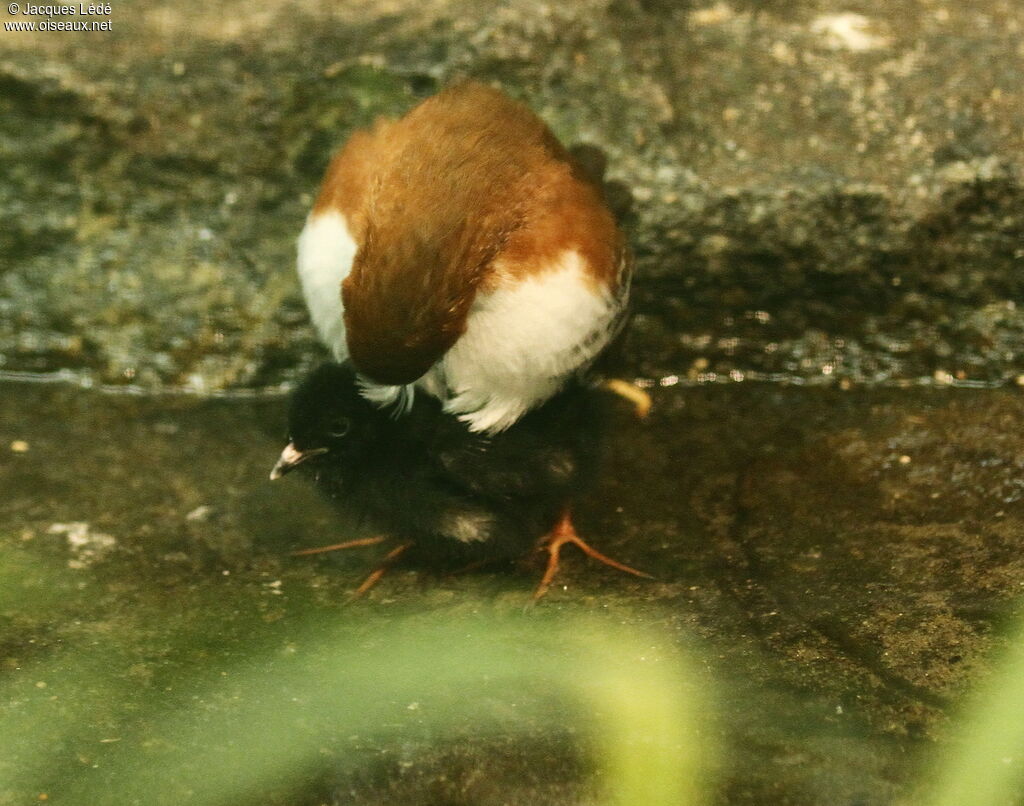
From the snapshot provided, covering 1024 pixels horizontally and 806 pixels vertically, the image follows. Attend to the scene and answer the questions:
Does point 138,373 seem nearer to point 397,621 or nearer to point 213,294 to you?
point 213,294

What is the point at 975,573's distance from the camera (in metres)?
2.66

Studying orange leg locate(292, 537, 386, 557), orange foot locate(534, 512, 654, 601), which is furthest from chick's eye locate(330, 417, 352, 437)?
orange foot locate(534, 512, 654, 601)

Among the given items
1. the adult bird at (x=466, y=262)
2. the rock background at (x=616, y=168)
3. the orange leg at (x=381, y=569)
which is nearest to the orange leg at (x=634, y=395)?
the rock background at (x=616, y=168)

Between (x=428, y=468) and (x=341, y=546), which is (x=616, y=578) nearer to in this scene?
(x=428, y=468)

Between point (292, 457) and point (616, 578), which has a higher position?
point (292, 457)

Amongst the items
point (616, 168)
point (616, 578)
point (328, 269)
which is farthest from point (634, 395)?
point (328, 269)

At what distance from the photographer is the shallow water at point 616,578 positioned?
217 centimetres

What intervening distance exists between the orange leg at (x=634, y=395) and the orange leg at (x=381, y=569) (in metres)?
0.95

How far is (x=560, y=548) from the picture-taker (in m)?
3.07

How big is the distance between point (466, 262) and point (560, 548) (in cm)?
92

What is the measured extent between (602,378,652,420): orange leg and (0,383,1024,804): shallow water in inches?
1.9

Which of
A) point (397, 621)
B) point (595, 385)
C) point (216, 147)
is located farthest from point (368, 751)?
point (216, 147)

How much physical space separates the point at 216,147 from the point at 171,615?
1.79 meters

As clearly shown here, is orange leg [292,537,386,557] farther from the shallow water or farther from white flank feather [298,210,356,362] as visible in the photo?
white flank feather [298,210,356,362]
